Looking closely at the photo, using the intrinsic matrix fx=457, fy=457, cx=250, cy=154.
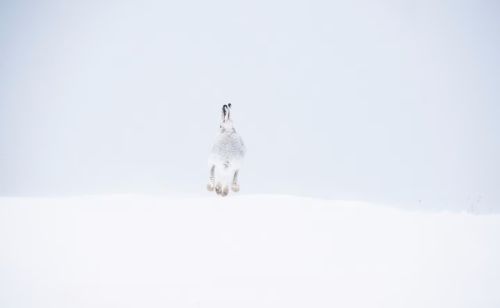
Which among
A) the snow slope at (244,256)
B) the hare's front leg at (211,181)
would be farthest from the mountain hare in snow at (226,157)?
the snow slope at (244,256)

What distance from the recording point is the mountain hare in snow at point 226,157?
10094 mm

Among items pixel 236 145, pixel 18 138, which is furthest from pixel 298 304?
pixel 18 138

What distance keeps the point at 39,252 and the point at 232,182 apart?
5065 millimetres

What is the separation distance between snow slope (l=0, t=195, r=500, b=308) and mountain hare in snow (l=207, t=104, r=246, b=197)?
1.88 meters

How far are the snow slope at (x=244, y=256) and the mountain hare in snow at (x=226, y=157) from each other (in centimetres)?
188

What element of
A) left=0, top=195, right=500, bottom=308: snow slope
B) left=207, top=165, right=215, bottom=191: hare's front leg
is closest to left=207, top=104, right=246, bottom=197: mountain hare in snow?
left=207, top=165, right=215, bottom=191: hare's front leg

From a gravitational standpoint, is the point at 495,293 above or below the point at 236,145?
below

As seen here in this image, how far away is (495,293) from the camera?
17.4 ft

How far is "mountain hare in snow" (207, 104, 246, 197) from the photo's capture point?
10.1 meters

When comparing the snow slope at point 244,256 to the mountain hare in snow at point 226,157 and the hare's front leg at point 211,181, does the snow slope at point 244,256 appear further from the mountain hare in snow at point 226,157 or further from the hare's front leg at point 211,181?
the hare's front leg at point 211,181

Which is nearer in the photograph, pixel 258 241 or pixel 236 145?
pixel 258 241

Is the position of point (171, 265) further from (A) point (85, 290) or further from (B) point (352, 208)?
(B) point (352, 208)

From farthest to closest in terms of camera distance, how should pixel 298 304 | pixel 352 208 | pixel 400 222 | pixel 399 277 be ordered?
pixel 352 208, pixel 400 222, pixel 399 277, pixel 298 304

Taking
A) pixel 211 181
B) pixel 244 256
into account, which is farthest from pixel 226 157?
pixel 244 256
